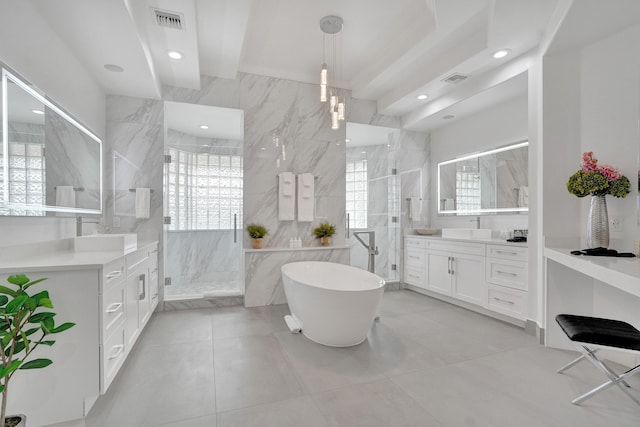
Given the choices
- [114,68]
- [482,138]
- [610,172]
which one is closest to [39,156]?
[114,68]

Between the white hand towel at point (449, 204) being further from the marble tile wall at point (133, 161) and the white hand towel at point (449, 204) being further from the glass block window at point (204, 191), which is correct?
the marble tile wall at point (133, 161)

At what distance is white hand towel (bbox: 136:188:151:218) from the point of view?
11.6 feet

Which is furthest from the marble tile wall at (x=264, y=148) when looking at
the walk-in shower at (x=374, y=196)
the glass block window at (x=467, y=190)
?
the glass block window at (x=467, y=190)

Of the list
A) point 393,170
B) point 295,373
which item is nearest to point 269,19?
point 393,170

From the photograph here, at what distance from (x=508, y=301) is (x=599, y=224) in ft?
4.00

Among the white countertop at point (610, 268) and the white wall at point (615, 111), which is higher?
the white wall at point (615, 111)

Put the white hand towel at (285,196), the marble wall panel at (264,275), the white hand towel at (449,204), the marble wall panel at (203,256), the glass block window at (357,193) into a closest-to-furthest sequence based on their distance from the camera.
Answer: the marble wall panel at (264,275) → the white hand towel at (285,196) → the white hand towel at (449,204) → the marble wall panel at (203,256) → the glass block window at (357,193)

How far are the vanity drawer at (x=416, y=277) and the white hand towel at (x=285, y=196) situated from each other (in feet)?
6.52

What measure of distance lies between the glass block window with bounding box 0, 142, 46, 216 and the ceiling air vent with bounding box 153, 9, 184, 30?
129cm

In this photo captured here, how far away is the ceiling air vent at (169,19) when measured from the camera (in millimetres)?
2394

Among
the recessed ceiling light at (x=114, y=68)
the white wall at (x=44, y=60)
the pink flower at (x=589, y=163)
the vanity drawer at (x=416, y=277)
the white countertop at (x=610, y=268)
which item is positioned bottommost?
the vanity drawer at (x=416, y=277)

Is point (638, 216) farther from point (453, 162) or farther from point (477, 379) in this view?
point (453, 162)

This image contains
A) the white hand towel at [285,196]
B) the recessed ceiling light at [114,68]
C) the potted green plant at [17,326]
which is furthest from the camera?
the white hand towel at [285,196]

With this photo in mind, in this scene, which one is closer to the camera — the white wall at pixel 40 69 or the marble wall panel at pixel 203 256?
the white wall at pixel 40 69
